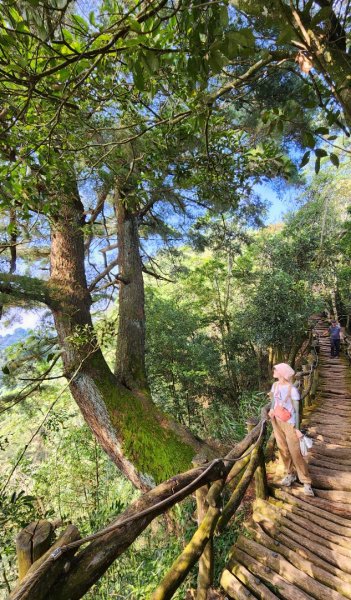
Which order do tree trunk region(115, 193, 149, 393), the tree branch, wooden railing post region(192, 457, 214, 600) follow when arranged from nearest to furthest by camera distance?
wooden railing post region(192, 457, 214, 600)
the tree branch
tree trunk region(115, 193, 149, 393)

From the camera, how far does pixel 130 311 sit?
572 centimetres

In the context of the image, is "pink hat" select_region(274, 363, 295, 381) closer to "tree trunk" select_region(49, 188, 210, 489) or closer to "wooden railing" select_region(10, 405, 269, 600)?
"wooden railing" select_region(10, 405, 269, 600)

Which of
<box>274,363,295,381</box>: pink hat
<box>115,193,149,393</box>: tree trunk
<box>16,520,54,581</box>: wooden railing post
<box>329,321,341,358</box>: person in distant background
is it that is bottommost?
<box>329,321,341,358</box>: person in distant background

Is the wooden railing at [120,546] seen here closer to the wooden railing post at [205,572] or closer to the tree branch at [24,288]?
the wooden railing post at [205,572]

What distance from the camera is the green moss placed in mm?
4191

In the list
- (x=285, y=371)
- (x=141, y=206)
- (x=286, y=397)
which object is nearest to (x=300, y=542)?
(x=286, y=397)

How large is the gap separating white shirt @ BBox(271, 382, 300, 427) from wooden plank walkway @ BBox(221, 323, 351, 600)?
2.88ft

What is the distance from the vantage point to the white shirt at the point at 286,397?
332cm

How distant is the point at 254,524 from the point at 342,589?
3.12ft

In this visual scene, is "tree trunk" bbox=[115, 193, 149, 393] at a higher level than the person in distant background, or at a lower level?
higher

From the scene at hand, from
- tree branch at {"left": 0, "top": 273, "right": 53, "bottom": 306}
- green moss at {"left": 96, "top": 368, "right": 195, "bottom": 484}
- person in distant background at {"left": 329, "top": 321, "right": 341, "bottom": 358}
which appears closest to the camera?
green moss at {"left": 96, "top": 368, "right": 195, "bottom": 484}

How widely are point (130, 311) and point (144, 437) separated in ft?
7.37

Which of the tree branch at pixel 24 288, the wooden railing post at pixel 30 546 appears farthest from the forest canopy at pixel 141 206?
the wooden railing post at pixel 30 546

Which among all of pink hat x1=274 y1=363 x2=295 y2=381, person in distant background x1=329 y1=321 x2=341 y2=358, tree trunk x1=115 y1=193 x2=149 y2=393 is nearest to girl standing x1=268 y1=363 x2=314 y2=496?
pink hat x1=274 y1=363 x2=295 y2=381
